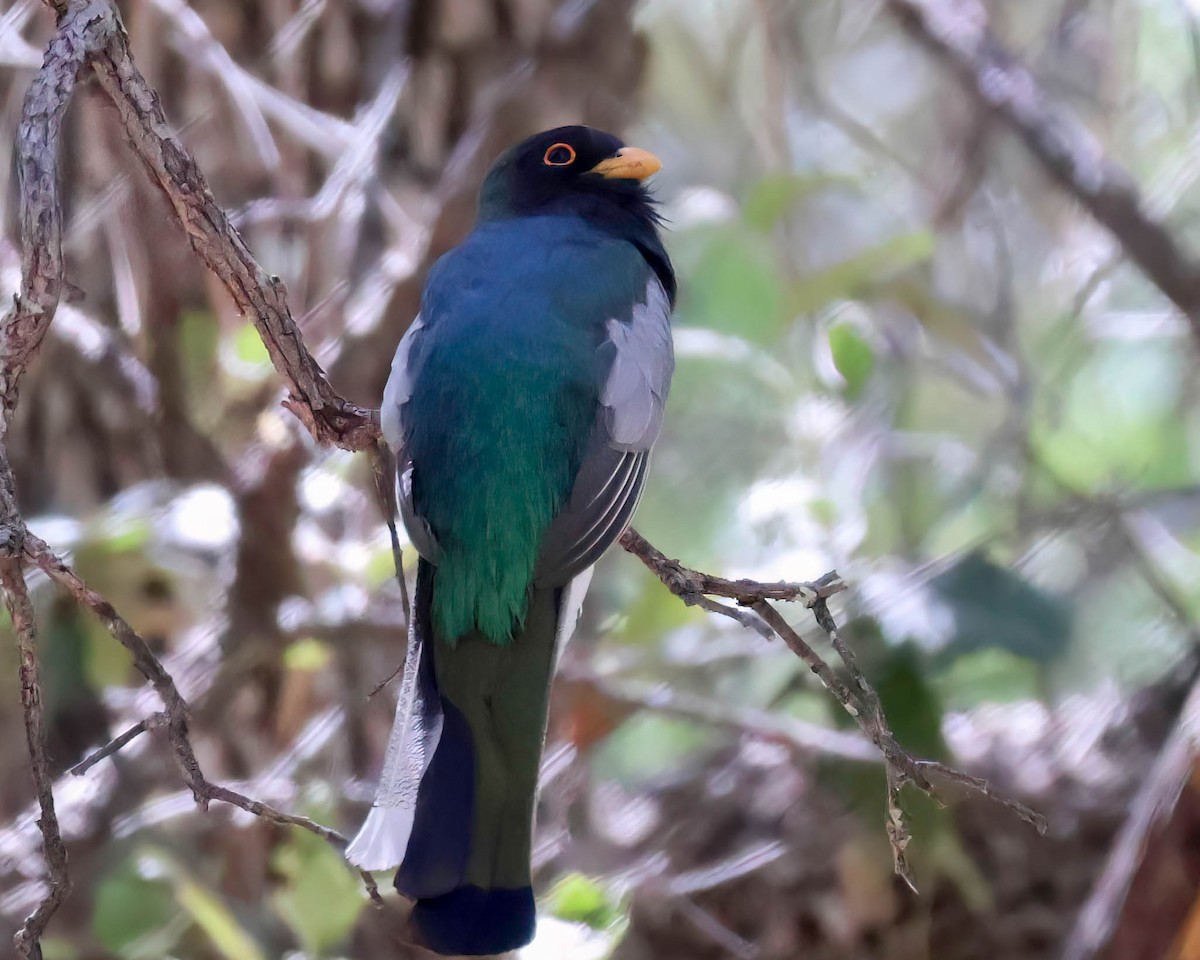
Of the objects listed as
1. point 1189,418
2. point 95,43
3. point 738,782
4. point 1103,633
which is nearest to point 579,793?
point 738,782

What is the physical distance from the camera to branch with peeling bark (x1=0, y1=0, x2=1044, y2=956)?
1.44 meters

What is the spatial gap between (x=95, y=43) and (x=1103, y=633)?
2.61 metres

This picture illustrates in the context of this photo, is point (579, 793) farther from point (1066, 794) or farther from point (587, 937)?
point (1066, 794)

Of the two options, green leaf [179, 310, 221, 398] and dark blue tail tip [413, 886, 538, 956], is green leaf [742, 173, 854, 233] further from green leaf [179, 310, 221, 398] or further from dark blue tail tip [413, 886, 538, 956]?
dark blue tail tip [413, 886, 538, 956]

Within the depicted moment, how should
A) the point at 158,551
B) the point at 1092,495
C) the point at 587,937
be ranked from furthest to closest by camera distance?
1. the point at 1092,495
2. the point at 158,551
3. the point at 587,937

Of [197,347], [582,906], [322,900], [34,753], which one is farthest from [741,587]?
[197,347]

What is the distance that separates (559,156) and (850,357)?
757 mm

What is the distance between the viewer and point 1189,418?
11.3 ft

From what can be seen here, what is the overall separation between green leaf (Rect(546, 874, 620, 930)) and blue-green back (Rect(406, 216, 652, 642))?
2.99ft

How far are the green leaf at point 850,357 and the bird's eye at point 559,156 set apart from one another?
2.26 ft

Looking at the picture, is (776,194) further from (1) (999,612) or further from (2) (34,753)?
(2) (34,753)

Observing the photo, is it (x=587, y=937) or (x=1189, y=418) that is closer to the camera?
(x=587, y=937)

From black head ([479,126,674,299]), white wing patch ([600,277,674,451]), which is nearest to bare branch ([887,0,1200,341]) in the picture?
black head ([479,126,674,299])

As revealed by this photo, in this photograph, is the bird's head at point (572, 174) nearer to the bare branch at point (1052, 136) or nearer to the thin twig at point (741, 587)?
the thin twig at point (741, 587)
